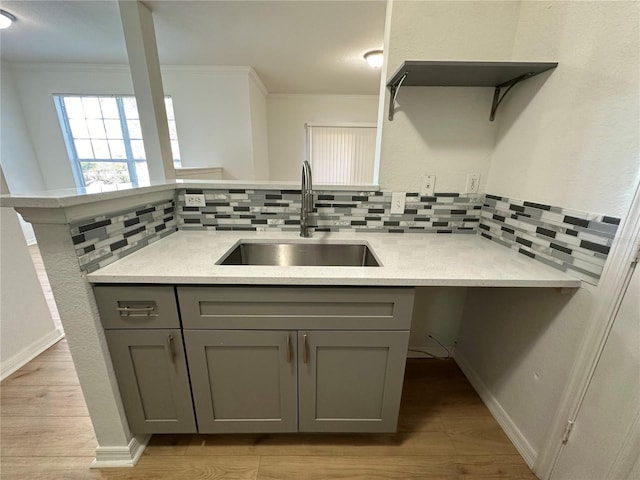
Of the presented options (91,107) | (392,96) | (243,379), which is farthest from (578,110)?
(91,107)

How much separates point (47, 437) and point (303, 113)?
5.24 metres

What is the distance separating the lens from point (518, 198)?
47.0 inches

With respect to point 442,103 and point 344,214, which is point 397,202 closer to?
point 344,214

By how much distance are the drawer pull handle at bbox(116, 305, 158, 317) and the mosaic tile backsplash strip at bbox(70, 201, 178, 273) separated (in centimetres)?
18

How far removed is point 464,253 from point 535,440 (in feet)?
2.84

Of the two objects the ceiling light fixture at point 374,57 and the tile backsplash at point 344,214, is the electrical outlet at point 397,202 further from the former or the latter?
the ceiling light fixture at point 374,57

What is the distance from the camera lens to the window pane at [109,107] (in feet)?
13.4

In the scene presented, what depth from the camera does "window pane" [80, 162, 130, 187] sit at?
4371mm

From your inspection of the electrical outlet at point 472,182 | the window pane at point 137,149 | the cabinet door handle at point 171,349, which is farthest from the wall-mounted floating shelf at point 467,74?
the window pane at point 137,149

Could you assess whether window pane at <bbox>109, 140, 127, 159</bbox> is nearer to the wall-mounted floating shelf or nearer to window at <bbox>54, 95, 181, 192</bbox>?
window at <bbox>54, 95, 181, 192</bbox>

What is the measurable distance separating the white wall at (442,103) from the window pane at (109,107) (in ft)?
15.9

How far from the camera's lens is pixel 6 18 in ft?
7.75

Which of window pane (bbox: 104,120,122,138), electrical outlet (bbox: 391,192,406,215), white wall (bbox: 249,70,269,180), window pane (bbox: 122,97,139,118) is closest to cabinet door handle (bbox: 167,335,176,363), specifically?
electrical outlet (bbox: 391,192,406,215)

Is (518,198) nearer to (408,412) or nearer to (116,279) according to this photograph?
(408,412)
